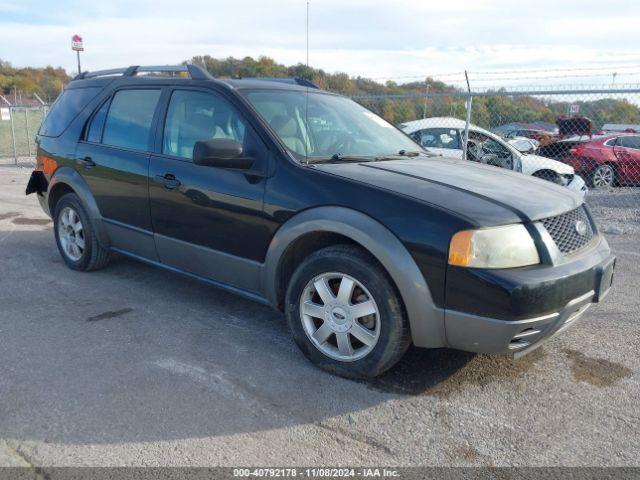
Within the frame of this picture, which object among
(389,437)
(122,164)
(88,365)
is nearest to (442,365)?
(389,437)

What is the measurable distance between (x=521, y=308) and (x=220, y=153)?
77.7 inches

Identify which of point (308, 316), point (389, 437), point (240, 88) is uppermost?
→ point (240, 88)

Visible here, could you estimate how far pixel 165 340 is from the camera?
12.6 feet

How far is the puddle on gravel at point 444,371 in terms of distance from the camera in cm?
325

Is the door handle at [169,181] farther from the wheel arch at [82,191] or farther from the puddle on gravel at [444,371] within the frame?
the puddle on gravel at [444,371]

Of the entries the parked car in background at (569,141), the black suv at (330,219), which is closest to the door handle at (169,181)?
the black suv at (330,219)

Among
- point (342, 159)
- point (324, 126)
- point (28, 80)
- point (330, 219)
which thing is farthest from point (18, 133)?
point (330, 219)

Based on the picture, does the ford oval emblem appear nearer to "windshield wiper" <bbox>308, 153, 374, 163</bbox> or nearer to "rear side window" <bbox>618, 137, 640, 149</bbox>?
"windshield wiper" <bbox>308, 153, 374, 163</bbox>

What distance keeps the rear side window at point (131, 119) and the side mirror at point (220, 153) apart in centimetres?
105

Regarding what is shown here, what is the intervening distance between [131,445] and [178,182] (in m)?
1.95

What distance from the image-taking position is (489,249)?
2865 mm

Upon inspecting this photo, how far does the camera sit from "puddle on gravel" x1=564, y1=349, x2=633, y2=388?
132 inches

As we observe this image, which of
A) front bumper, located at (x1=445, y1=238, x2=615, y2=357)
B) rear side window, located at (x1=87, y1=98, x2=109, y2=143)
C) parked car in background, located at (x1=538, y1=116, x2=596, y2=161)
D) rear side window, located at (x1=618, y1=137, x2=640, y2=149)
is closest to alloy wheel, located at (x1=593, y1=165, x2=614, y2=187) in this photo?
parked car in background, located at (x1=538, y1=116, x2=596, y2=161)

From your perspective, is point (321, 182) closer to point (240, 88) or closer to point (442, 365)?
point (240, 88)
